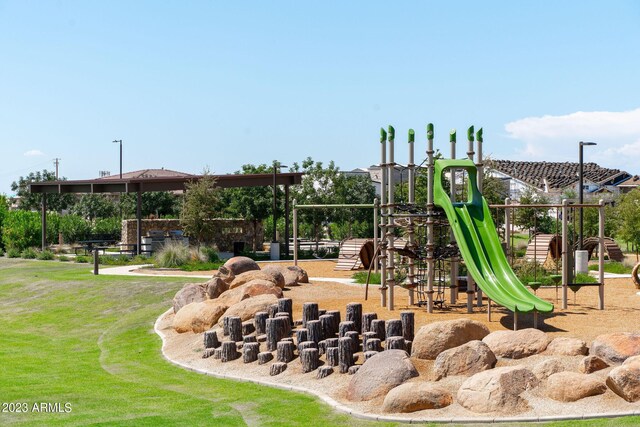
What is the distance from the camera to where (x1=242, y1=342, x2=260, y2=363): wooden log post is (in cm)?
A: 1769

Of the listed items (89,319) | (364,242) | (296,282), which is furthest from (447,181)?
(89,319)

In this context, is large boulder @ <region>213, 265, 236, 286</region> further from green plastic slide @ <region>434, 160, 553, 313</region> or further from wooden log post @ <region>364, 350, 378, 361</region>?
wooden log post @ <region>364, 350, 378, 361</region>

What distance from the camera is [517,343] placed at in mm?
15000

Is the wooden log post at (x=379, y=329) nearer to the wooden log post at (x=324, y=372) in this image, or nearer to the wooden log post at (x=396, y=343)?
the wooden log post at (x=396, y=343)

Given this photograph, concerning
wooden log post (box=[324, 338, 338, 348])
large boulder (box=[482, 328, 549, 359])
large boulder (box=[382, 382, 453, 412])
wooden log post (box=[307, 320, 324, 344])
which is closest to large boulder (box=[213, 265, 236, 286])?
wooden log post (box=[307, 320, 324, 344])

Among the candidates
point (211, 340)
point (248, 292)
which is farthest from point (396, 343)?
point (248, 292)

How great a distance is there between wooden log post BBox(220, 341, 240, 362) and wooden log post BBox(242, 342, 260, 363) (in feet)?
1.16

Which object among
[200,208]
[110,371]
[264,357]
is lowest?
[110,371]

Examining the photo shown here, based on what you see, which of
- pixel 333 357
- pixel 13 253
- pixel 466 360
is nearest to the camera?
pixel 466 360

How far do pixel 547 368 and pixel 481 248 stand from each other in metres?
5.31

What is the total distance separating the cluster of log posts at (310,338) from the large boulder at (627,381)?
13.9 feet

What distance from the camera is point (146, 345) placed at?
68.7 ft

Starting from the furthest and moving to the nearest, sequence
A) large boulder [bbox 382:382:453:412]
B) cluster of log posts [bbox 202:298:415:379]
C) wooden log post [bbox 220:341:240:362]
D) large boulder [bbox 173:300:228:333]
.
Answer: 1. large boulder [bbox 173:300:228:333]
2. wooden log post [bbox 220:341:240:362]
3. cluster of log posts [bbox 202:298:415:379]
4. large boulder [bbox 382:382:453:412]

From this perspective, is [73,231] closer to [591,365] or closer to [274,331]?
[274,331]
